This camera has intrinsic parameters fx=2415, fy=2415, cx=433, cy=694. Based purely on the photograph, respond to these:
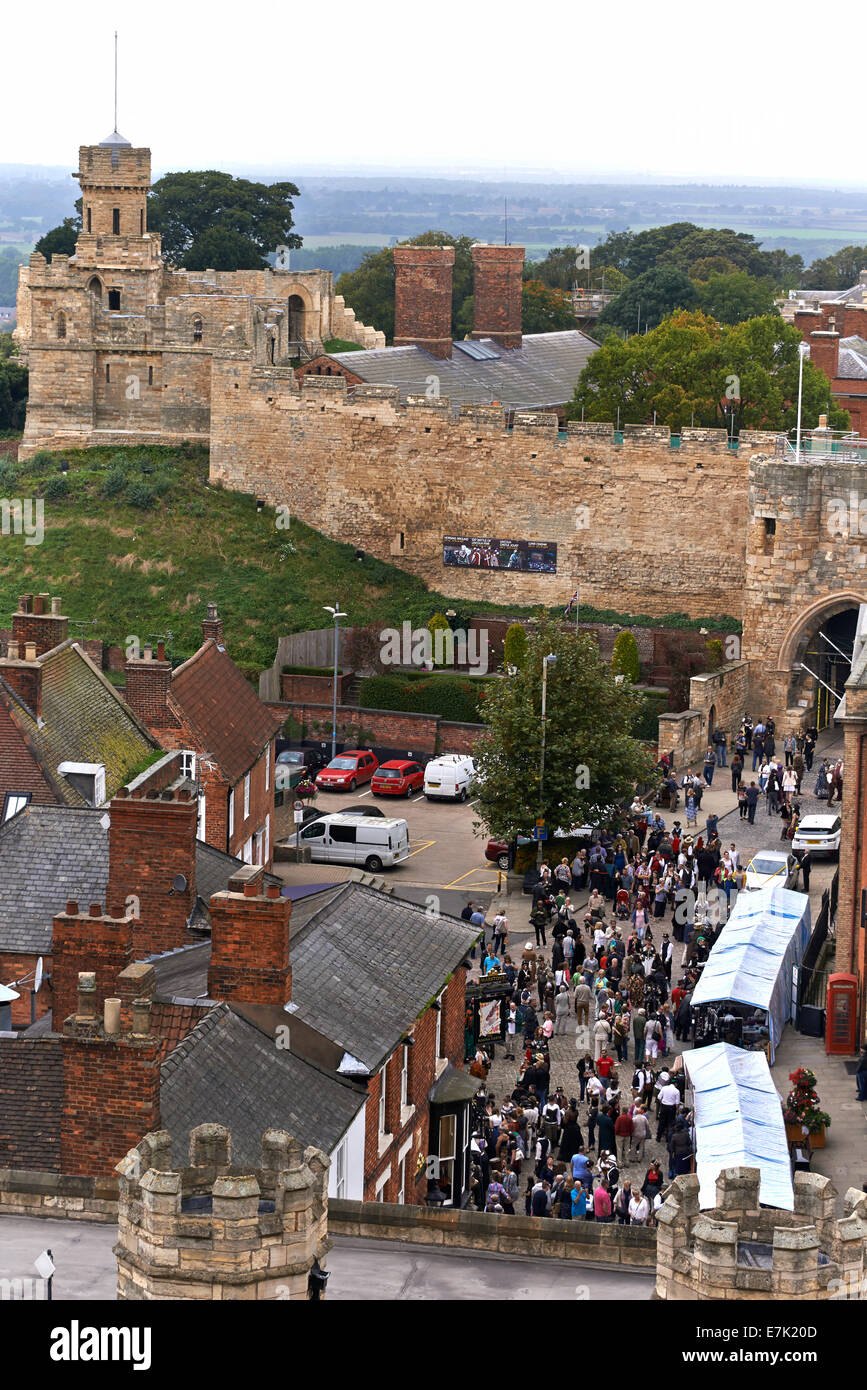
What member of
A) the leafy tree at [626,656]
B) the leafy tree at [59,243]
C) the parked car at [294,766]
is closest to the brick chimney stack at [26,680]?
the parked car at [294,766]

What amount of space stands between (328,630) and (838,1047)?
26.8 m

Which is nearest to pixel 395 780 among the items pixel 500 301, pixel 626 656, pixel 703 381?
pixel 626 656

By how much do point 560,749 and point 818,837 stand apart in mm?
4845

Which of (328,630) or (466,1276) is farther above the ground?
(466,1276)

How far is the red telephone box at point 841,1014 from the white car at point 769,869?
5024 mm

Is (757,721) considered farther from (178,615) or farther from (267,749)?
(267,749)

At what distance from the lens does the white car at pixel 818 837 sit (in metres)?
42.8

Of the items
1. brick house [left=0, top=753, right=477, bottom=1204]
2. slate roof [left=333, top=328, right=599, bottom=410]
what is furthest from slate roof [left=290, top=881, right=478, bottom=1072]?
slate roof [left=333, top=328, right=599, bottom=410]

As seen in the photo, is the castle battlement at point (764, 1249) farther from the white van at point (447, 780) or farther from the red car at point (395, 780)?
the red car at point (395, 780)

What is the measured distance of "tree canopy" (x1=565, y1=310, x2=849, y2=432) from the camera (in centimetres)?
6500

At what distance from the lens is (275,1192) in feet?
43.1

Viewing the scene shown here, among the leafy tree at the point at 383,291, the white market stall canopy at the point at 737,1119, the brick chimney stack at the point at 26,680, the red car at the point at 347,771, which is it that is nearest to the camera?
the white market stall canopy at the point at 737,1119

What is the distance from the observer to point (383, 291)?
98750 mm
